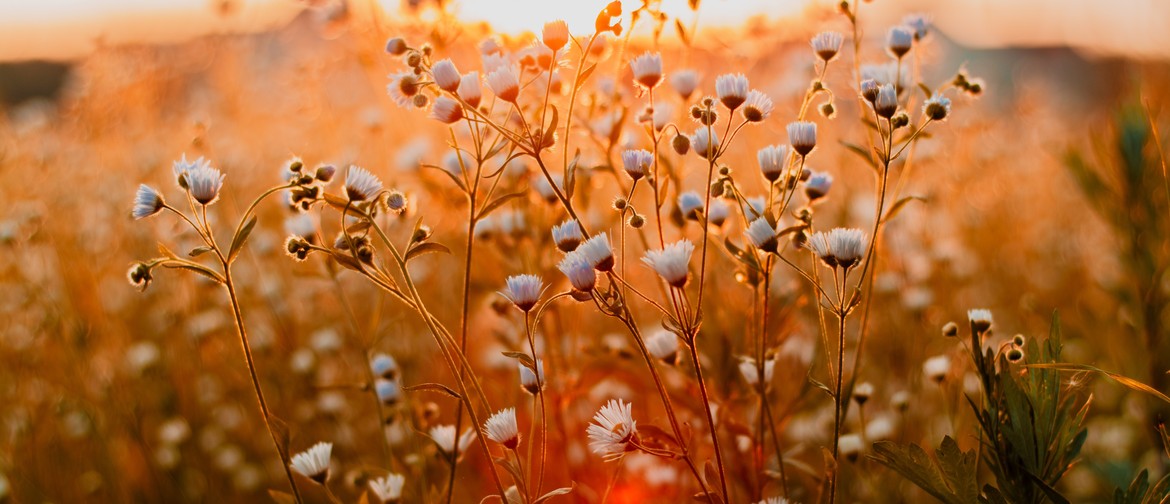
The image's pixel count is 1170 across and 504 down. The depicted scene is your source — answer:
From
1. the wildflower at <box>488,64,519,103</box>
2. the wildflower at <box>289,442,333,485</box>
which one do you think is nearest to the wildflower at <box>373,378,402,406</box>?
the wildflower at <box>289,442,333,485</box>

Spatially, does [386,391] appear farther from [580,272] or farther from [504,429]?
[580,272]

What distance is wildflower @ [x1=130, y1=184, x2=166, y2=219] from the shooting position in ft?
3.99

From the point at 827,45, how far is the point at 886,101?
0.91 ft

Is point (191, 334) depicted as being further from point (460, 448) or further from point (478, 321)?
point (460, 448)

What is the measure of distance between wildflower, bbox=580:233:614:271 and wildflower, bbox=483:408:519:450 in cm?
26

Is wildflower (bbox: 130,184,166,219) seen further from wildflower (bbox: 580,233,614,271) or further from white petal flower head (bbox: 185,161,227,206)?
wildflower (bbox: 580,233,614,271)

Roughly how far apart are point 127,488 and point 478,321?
1.38m

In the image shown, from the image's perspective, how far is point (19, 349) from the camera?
10.0 ft

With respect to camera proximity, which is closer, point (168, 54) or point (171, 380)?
point (171, 380)

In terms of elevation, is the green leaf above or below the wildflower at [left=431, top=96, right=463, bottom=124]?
below

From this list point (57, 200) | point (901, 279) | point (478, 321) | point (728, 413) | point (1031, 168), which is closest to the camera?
point (728, 413)

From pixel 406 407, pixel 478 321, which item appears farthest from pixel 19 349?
pixel 406 407

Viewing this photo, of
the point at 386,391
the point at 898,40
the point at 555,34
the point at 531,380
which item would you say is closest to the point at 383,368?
the point at 386,391

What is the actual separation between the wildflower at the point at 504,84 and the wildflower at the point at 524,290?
0.91 ft
